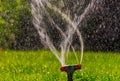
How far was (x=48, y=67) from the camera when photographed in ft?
33.3

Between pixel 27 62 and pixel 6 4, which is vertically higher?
pixel 6 4

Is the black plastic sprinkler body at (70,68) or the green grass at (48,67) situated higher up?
the black plastic sprinkler body at (70,68)

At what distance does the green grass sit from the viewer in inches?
328

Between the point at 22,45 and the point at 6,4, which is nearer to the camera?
the point at 6,4

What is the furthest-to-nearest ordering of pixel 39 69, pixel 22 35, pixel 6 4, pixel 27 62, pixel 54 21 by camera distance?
pixel 22 35 < pixel 54 21 < pixel 6 4 < pixel 27 62 < pixel 39 69

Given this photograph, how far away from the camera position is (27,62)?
1108 centimetres

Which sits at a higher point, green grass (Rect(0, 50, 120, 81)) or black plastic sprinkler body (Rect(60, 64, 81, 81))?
black plastic sprinkler body (Rect(60, 64, 81, 81))

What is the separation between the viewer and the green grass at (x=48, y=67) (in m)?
8.33

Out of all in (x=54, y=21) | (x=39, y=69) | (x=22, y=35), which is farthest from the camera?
(x=22, y=35)

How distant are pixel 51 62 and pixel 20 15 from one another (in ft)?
11.0

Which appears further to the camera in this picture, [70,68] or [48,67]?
[48,67]

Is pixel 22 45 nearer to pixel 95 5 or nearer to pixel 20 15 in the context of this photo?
pixel 20 15

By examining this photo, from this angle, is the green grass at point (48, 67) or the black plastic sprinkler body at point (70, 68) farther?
the green grass at point (48, 67)

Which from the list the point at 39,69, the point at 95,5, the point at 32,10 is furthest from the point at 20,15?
the point at 39,69
